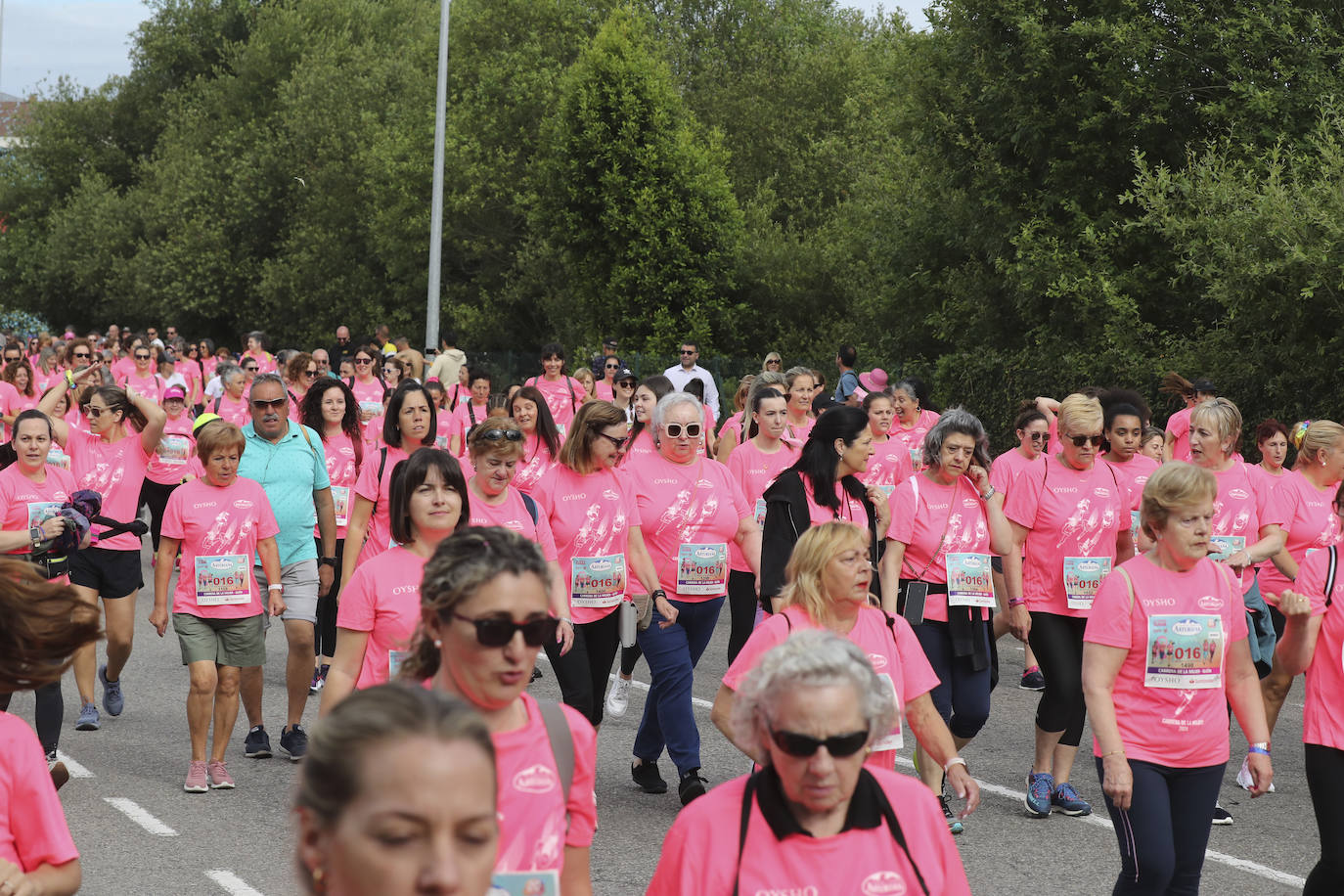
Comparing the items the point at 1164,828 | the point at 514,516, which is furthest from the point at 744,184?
the point at 1164,828

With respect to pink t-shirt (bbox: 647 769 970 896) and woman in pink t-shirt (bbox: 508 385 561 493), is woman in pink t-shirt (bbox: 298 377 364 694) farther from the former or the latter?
pink t-shirt (bbox: 647 769 970 896)

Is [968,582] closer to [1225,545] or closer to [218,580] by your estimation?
[1225,545]

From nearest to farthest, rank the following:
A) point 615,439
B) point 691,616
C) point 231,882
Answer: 1. point 231,882
2. point 615,439
3. point 691,616

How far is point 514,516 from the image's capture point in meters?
7.00

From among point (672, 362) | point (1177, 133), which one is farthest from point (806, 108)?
point (1177, 133)

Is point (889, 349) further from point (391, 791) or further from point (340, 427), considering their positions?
point (391, 791)

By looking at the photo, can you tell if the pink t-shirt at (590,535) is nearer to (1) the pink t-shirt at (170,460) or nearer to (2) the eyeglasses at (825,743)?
(2) the eyeglasses at (825,743)

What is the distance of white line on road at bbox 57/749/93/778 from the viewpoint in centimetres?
839

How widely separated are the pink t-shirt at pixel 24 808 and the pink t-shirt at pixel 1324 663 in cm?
379

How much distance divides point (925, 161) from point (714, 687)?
1504 centimetres

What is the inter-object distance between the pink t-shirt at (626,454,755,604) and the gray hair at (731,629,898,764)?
4827 mm

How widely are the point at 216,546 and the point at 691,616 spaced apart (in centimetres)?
237

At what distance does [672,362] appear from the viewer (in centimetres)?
3253

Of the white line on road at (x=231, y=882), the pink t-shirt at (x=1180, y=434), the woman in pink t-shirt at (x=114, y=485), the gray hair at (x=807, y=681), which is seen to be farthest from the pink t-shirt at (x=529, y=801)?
the pink t-shirt at (x=1180, y=434)
